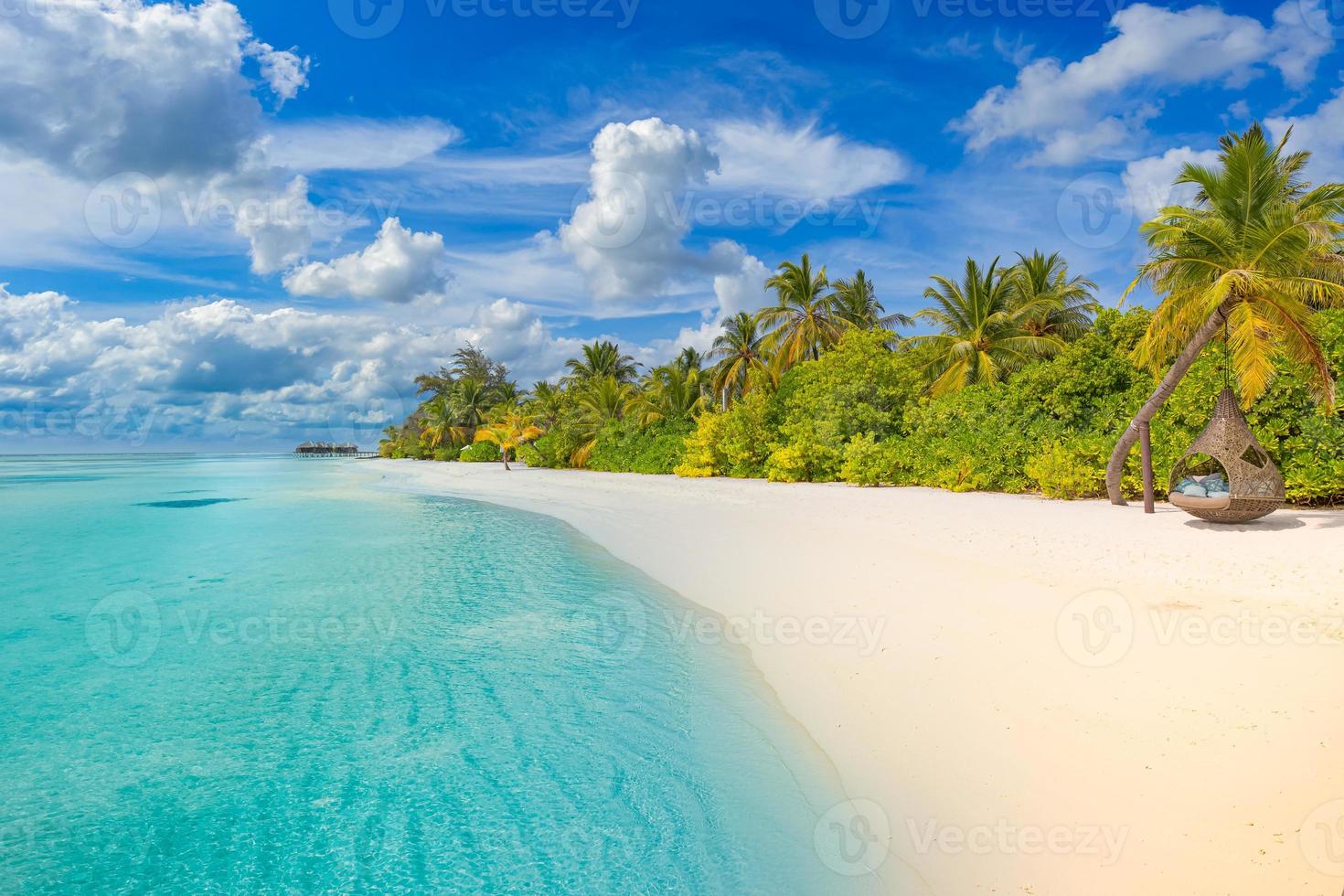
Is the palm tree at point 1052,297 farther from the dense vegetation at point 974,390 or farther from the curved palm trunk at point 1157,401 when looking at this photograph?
the curved palm trunk at point 1157,401

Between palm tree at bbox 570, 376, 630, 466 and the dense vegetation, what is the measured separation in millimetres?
126

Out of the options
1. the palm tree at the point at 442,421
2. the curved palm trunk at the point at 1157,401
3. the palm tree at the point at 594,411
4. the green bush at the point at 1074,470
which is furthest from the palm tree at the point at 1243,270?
the palm tree at the point at 442,421

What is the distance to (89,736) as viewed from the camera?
548 cm

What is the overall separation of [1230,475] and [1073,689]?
713 centimetres

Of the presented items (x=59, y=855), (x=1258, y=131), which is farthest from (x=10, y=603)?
(x=1258, y=131)

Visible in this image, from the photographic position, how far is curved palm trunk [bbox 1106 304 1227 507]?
10492 millimetres

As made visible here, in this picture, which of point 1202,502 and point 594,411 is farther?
point 594,411

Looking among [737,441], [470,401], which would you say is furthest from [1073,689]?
[470,401]

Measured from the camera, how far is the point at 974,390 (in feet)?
59.4

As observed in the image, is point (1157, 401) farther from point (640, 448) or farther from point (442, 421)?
point (442, 421)

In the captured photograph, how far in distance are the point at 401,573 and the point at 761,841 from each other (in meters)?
10.2

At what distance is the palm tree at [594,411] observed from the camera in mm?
37312

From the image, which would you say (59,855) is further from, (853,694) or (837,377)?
(837,377)

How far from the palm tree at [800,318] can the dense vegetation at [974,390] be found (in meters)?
0.09
